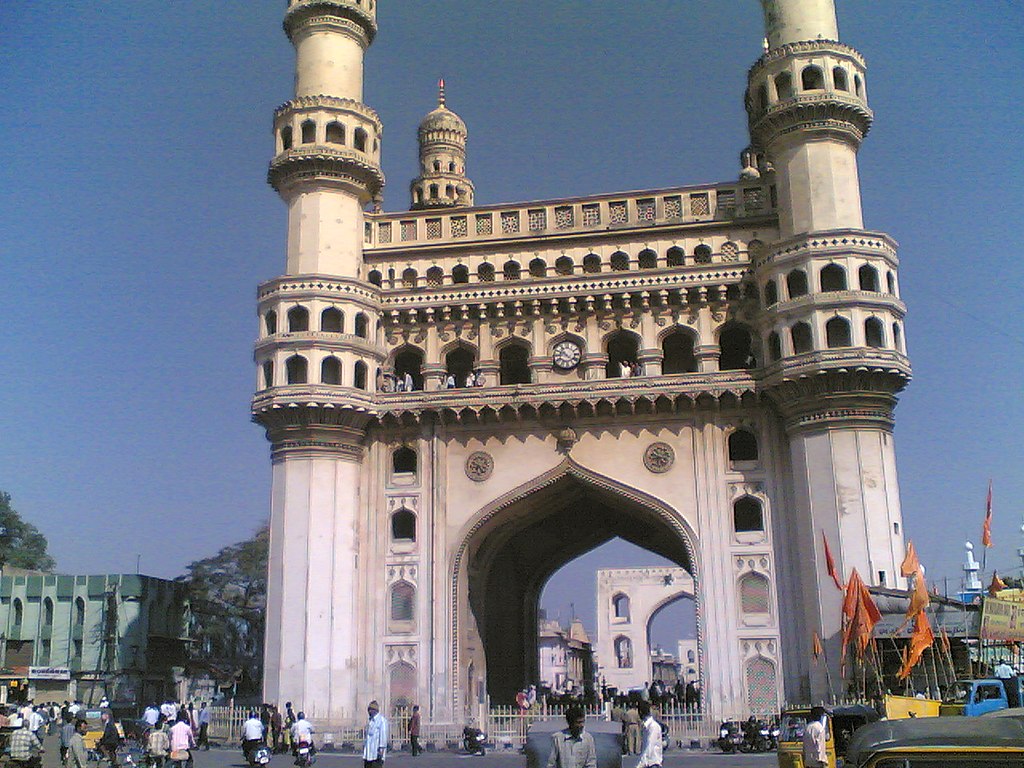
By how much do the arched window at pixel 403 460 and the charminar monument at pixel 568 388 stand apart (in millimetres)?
118

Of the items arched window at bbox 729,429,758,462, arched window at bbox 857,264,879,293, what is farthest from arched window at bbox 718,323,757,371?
arched window at bbox 857,264,879,293

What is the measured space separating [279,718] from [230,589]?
2519 centimetres

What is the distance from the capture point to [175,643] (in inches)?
1801

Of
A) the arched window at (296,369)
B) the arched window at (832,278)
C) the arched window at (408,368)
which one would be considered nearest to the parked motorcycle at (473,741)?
the arched window at (296,369)

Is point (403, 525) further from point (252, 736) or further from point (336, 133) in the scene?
point (336, 133)

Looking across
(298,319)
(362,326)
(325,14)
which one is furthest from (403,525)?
(325,14)

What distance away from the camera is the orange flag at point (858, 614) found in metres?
24.9

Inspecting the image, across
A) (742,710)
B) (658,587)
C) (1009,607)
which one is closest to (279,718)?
(742,710)

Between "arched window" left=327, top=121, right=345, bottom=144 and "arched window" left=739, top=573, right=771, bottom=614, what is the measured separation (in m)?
17.7

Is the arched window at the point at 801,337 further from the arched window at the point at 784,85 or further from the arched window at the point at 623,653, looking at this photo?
the arched window at the point at 623,653

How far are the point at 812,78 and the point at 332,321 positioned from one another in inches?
617

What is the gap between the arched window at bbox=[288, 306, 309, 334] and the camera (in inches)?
1236

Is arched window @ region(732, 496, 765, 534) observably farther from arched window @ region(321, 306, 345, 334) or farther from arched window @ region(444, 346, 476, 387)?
arched window @ region(321, 306, 345, 334)

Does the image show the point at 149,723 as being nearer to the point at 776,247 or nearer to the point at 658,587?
the point at 776,247
